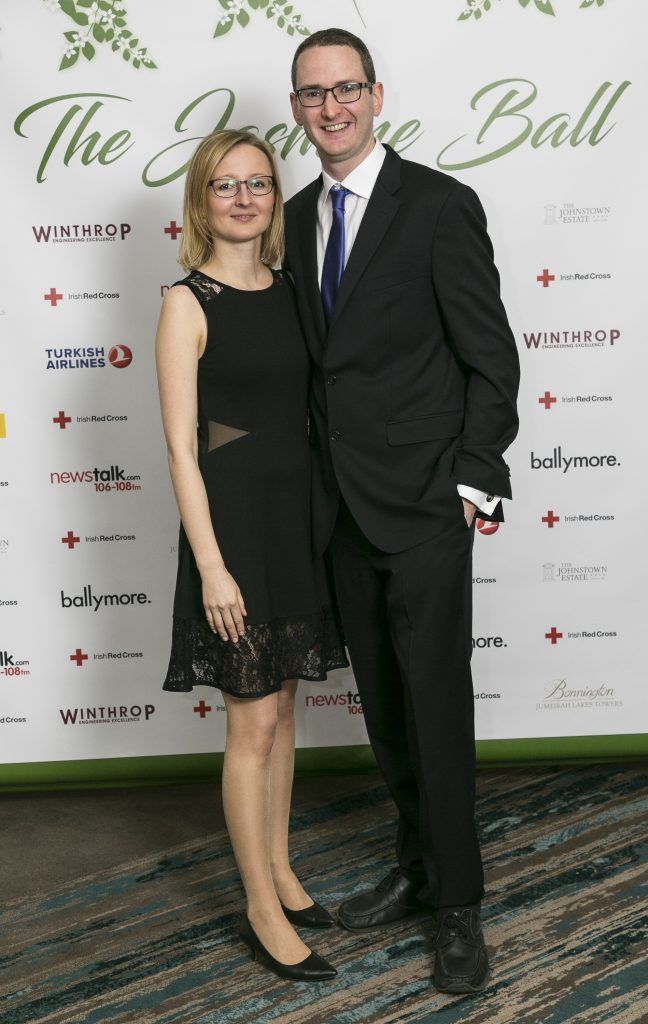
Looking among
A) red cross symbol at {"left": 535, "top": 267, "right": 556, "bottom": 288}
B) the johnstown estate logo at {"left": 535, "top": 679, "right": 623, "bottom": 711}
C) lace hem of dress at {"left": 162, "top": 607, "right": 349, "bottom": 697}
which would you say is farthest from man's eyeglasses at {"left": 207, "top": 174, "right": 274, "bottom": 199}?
the johnstown estate logo at {"left": 535, "top": 679, "right": 623, "bottom": 711}

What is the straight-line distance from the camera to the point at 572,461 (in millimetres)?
2984

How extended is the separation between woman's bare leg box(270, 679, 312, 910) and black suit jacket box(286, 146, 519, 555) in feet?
1.38

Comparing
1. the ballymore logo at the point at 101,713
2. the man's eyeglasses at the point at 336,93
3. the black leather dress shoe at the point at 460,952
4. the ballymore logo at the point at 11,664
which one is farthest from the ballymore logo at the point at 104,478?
the black leather dress shoe at the point at 460,952

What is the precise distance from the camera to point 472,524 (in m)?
Result: 2.16

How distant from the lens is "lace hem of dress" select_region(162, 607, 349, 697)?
2068 millimetres

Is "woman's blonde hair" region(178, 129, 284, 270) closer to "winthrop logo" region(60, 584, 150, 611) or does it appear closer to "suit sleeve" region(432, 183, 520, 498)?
"suit sleeve" region(432, 183, 520, 498)

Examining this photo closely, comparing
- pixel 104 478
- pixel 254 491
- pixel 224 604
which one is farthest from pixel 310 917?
pixel 104 478

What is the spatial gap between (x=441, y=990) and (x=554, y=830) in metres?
0.74

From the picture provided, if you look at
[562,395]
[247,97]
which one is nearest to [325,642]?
[562,395]

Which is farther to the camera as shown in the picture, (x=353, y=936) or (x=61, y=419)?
(x=61, y=419)

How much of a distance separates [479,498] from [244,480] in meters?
0.46

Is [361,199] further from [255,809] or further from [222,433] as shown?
[255,809]

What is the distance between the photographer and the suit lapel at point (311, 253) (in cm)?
212

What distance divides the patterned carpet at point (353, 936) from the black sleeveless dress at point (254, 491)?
0.62 m
